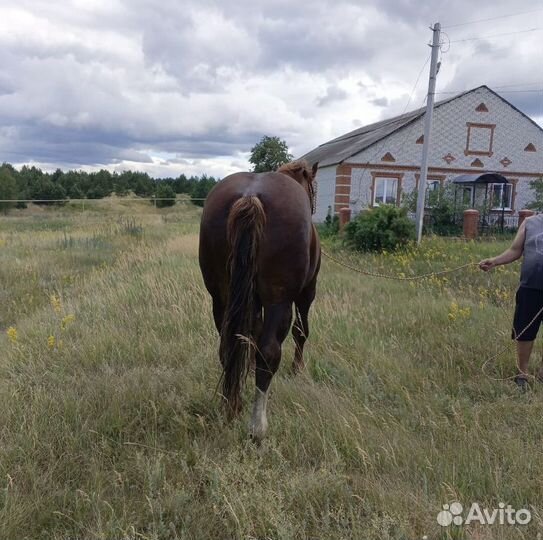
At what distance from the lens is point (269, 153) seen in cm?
3594

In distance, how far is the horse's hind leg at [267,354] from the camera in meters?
2.60

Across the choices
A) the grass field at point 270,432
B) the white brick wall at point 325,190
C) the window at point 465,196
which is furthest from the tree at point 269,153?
the grass field at point 270,432

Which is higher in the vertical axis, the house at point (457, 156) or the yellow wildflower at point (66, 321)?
the house at point (457, 156)

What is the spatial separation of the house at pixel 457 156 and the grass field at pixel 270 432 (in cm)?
1778

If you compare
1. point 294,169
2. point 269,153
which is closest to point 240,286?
point 294,169

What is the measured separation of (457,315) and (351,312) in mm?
1203

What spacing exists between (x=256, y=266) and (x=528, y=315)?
2.57 metres

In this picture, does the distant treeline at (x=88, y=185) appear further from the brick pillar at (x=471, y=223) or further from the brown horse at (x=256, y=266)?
the brown horse at (x=256, y=266)

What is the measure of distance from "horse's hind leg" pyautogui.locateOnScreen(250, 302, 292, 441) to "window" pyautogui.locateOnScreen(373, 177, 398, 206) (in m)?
20.6

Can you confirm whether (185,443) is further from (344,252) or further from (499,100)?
(499,100)

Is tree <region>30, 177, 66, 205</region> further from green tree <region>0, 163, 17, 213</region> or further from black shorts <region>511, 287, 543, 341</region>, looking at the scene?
black shorts <region>511, 287, 543, 341</region>

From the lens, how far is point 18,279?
24.2 feet

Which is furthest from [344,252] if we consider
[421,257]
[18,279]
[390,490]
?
[390,490]

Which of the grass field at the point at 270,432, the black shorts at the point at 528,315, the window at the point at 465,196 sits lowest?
the grass field at the point at 270,432
